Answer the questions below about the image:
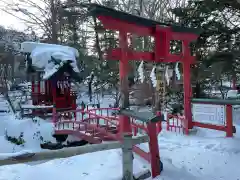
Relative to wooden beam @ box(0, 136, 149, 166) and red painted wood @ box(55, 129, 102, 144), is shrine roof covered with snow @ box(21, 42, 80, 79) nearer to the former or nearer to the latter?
red painted wood @ box(55, 129, 102, 144)

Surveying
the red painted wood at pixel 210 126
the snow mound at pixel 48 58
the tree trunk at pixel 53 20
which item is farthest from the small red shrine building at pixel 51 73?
the red painted wood at pixel 210 126

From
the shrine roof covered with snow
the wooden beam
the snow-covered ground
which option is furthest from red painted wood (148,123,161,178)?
the shrine roof covered with snow

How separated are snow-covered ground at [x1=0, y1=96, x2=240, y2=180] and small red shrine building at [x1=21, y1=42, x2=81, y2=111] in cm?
782

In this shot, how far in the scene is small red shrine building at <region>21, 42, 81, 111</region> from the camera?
43.4 ft

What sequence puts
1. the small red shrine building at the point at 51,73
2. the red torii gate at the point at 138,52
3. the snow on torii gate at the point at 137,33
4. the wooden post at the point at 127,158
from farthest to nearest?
the small red shrine building at the point at 51,73
the snow on torii gate at the point at 137,33
the red torii gate at the point at 138,52
the wooden post at the point at 127,158

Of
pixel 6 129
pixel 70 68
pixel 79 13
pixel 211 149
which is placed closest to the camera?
pixel 211 149

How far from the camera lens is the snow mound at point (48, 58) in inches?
514

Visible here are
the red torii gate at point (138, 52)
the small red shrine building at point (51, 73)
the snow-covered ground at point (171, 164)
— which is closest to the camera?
the snow-covered ground at point (171, 164)

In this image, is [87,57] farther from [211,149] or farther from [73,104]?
[211,149]

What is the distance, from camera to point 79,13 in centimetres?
2133

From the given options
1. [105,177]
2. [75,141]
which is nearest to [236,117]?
[75,141]

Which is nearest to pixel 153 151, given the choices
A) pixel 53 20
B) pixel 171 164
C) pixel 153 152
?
pixel 153 152

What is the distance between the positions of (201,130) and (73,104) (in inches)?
332

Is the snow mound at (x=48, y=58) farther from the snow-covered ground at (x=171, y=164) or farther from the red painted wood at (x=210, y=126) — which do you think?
the red painted wood at (x=210, y=126)
